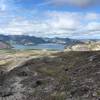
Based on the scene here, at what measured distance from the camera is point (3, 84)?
4094cm

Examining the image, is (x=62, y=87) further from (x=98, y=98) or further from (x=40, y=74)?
(x=40, y=74)

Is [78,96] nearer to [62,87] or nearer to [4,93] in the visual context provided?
[62,87]

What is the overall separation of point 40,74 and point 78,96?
50.2 ft

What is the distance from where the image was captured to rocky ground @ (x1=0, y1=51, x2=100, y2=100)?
93.7ft

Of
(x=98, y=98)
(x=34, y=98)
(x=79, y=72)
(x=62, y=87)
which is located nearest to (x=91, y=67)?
(x=79, y=72)

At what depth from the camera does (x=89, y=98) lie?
25.8 m

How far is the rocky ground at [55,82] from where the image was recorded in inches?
1124

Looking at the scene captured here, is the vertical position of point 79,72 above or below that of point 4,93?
above

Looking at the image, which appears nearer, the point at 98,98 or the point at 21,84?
the point at 98,98

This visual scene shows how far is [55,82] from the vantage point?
35.1m

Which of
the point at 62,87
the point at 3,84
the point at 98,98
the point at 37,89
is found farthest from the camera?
the point at 3,84

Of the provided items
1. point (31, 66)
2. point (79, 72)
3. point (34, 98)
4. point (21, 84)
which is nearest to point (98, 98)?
point (34, 98)

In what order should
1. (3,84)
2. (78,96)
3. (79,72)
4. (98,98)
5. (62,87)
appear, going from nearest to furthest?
(98,98) → (78,96) → (62,87) → (79,72) → (3,84)

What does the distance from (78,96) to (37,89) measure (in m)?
8.57
